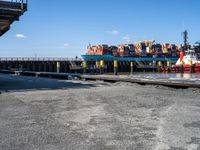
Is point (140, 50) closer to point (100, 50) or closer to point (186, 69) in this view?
point (100, 50)

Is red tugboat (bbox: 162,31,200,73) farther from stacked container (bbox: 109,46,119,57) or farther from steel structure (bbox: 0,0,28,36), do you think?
stacked container (bbox: 109,46,119,57)

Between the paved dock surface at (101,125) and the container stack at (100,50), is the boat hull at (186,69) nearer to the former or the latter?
the paved dock surface at (101,125)

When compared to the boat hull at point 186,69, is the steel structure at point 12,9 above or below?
above

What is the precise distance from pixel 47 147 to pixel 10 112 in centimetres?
→ 378

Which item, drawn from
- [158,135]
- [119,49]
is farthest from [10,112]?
[119,49]

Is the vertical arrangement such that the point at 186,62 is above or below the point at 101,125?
above

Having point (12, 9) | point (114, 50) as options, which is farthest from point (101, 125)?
point (114, 50)

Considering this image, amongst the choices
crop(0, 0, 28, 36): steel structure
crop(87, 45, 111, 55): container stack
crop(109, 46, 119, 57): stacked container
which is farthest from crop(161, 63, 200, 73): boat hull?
crop(109, 46, 119, 57): stacked container

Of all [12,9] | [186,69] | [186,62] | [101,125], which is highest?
[12,9]

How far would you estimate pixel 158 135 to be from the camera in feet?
18.9

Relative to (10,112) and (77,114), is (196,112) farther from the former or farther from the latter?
(10,112)

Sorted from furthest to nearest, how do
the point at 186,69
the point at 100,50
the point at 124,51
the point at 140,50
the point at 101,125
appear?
the point at 140,50
the point at 124,51
the point at 100,50
the point at 186,69
the point at 101,125

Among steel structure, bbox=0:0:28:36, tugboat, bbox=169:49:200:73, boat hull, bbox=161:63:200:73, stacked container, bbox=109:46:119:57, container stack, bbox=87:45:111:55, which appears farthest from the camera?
stacked container, bbox=109:46:119:57

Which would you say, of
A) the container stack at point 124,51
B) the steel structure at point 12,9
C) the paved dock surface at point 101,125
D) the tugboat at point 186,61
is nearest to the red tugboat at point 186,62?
the tugboat at point 186,61
